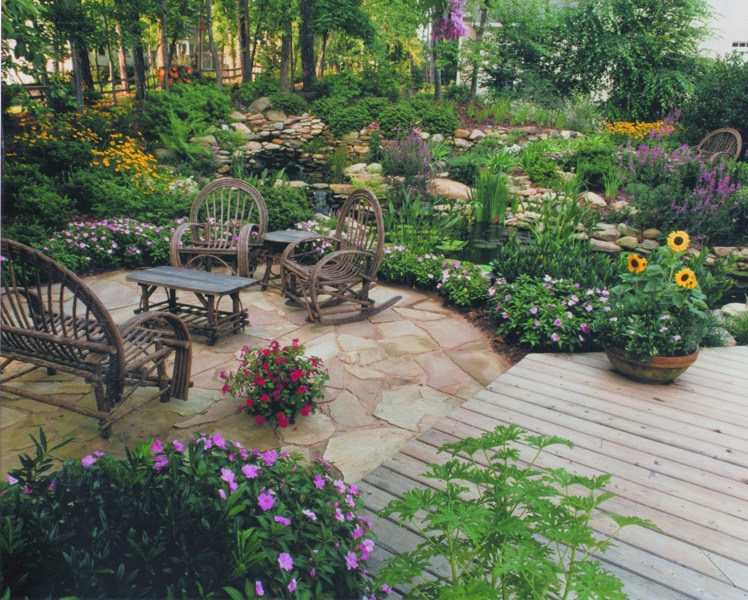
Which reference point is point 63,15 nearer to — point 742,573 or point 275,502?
point 275,502

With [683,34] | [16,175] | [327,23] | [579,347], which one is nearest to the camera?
[579,347]

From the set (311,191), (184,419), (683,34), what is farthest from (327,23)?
(184,419)

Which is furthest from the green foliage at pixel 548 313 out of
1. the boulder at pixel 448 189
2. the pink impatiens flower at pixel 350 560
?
the boulder at pixel 448 189

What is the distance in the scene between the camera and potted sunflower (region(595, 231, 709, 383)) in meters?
3.27

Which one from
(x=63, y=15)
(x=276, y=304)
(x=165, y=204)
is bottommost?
(x=276, y=304)

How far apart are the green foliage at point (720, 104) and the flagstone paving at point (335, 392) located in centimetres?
813

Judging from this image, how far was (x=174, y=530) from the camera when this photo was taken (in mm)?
1239

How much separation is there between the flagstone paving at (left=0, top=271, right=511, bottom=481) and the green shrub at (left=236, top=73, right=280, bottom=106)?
9.27m

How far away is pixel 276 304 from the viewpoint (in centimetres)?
493

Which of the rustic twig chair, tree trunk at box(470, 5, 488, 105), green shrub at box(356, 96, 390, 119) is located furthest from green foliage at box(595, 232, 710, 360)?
tree trunk at box(470, 5, 488, 105)

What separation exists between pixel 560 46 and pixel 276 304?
12.7m

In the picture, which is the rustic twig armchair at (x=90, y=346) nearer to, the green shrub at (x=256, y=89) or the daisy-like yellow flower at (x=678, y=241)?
the daisy-like yellow flower at (x=678, y=241)

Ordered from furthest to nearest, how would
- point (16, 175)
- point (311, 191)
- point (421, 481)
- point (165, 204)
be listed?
point (311, 191), point (165, 204), point (16, 175), point (421, 481)

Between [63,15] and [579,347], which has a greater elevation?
[63,15]
